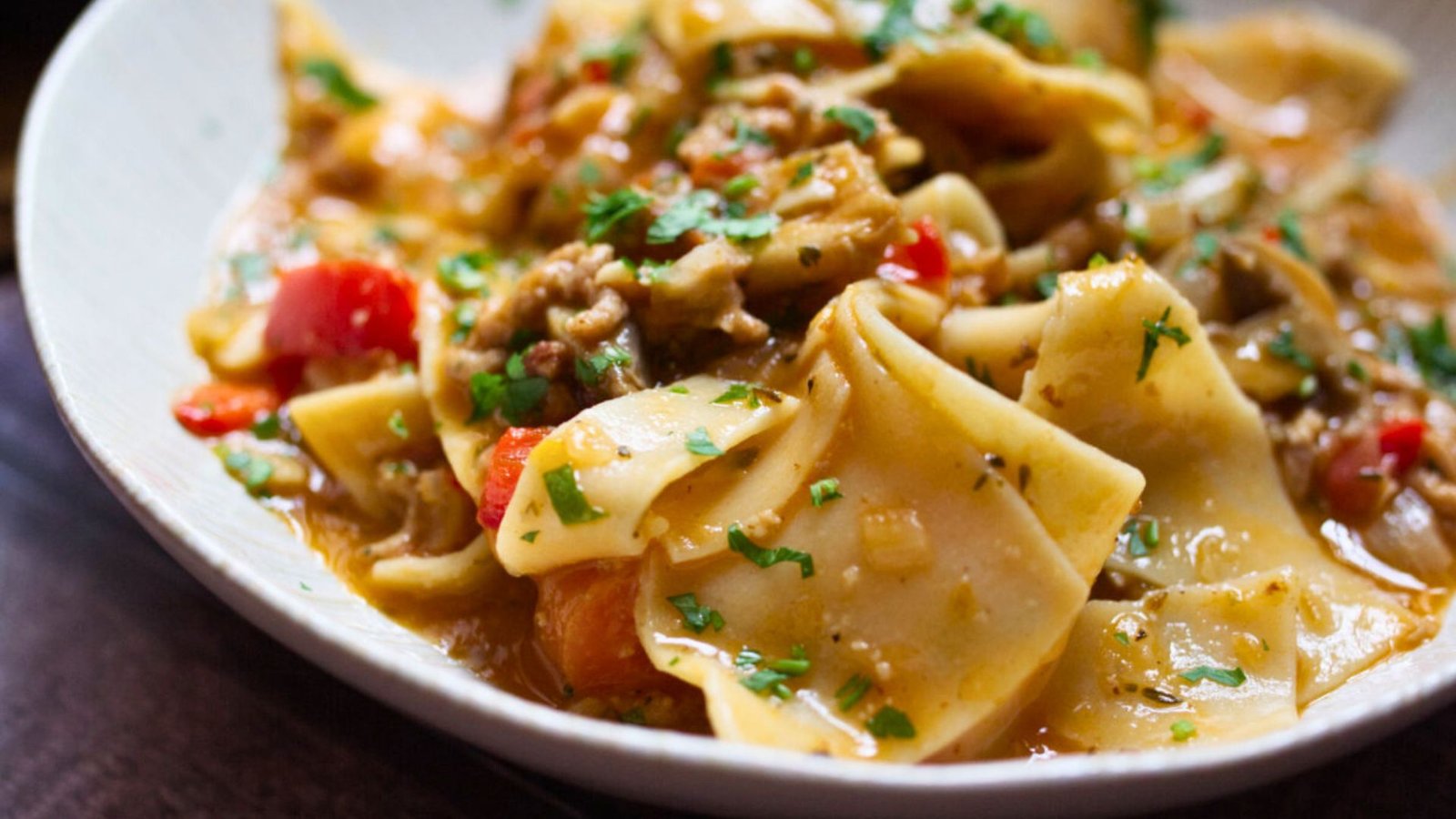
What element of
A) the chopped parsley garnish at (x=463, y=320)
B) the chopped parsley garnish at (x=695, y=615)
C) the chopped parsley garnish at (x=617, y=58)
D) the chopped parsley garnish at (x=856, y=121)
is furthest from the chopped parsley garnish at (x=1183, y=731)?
the chopped parsley garnish at (x=617, y=58)

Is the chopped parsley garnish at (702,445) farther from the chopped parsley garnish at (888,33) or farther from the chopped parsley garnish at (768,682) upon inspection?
the chopped parsley garnish at (888,33)

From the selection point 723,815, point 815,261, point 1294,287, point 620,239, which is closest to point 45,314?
point 620,239

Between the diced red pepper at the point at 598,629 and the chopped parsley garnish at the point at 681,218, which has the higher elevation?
the chopped parsley garnish at the point at 681,218

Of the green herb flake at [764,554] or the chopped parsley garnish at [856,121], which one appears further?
the chopped parsley garnish at [856,121]

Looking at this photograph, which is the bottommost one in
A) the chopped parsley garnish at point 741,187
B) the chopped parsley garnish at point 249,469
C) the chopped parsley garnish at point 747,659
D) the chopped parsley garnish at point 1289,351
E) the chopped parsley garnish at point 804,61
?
the chopped parsley garnish at point 249,469

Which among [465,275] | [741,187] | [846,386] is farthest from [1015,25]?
[465,275]

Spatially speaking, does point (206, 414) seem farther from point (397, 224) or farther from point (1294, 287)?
point (1294, 287)
